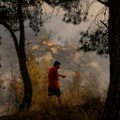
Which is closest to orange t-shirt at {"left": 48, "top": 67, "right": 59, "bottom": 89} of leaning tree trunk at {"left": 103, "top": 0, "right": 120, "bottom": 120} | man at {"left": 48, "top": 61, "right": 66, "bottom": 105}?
man at {"left": 48, "top": 61, "right": 66, "bottom": 105}

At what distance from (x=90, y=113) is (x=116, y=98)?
3.68 feet

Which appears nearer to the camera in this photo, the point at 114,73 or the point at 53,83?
the point at 114,73

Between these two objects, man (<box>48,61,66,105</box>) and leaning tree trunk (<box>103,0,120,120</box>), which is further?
man (<box>48,61,66,105</box>)

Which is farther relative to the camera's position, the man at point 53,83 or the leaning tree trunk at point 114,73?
the man at point 53,83

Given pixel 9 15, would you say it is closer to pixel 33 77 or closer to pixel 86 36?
pixel 86 36

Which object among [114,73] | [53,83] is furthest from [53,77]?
[114,73]

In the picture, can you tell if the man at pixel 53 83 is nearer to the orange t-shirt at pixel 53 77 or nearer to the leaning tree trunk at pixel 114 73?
the orange t-shirt at pixel 53 77

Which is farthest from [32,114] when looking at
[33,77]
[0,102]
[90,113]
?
[0,102]

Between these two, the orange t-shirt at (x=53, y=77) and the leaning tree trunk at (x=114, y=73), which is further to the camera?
the orange t-shirt at (x=53, y=77)

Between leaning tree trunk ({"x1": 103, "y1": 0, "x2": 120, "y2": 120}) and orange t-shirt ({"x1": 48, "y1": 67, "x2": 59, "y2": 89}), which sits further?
orange t-shirt ({"x1": 48, "y1": 67, "x2": 59, "y2": 89})

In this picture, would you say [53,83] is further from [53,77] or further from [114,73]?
[114,73]

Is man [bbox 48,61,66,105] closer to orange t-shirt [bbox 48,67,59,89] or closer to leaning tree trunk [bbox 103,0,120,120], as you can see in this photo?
orange t-shirt [bbox 48,67,59,89]

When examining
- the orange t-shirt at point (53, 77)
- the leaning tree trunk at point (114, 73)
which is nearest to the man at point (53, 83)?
the orange t-shirt at point (53, 77)

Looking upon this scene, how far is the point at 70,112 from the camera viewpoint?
612 centimetres
